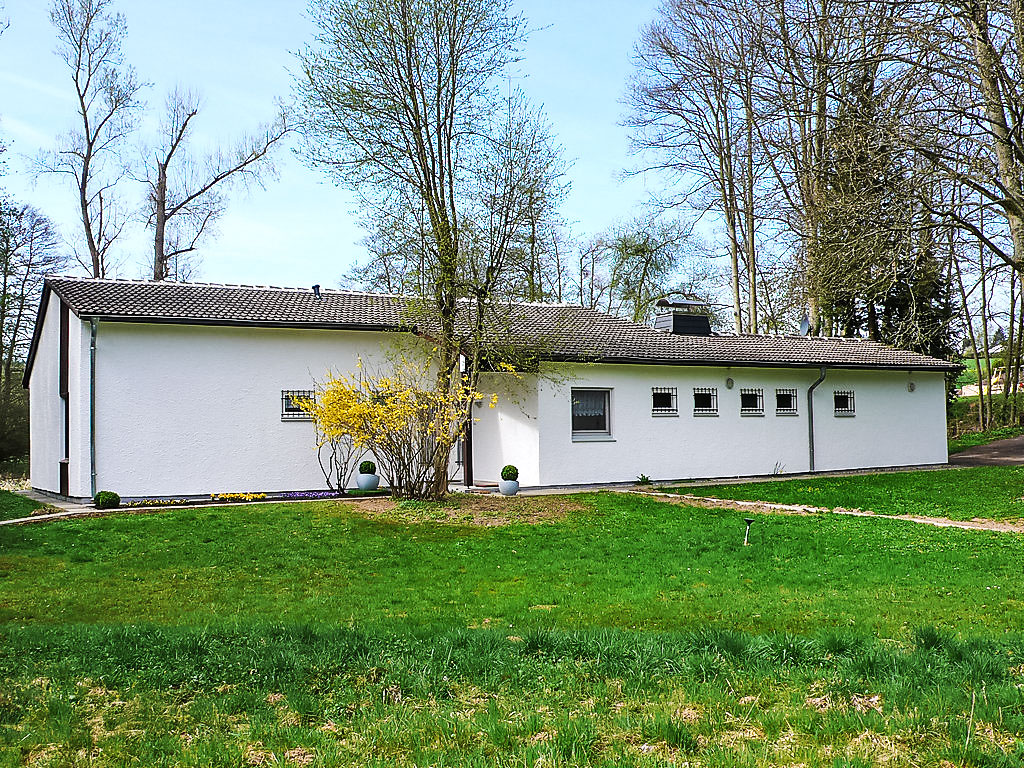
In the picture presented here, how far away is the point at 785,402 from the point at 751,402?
1277mm

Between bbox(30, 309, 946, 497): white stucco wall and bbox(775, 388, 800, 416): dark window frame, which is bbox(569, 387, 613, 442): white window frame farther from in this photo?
bbox(775, 388, 800, 416): dark window frame

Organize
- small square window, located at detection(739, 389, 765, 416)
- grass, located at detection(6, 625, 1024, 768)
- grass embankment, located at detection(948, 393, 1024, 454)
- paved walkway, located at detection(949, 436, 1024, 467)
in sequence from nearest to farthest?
grass, located at detection(6, 625, 1024, 768) → small square window, located at detection(739, 389, 765, 416) → paved walkway, located at detection(949, 436, 1024, 467) → grass embankment, located at detection(948, 393, 1024, 454)

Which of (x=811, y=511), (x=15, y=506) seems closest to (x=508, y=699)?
(x=811, y=511)

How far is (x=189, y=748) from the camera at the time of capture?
4.05 m

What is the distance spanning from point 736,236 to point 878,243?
17.4 metres

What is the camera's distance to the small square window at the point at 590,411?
19.9 meters

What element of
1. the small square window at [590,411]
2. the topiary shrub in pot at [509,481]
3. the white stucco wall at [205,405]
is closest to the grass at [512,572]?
the white stucco wall at [205,405]

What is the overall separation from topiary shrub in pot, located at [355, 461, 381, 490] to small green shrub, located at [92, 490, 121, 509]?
15.1 feet

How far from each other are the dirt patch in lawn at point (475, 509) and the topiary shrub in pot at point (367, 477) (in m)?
2.14

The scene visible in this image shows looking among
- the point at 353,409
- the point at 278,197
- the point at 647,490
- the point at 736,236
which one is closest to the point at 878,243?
the point at 647,490

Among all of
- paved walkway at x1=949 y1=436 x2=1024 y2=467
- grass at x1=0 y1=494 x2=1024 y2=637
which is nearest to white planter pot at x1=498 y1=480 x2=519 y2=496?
grass at x1=0 y1=494 x2=1024 y2=637

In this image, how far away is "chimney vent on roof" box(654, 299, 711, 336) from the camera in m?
25.0

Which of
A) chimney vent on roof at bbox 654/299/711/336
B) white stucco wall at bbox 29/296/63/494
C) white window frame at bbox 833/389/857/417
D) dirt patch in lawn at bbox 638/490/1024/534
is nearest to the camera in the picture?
dirt patch in lawn at bbox 638/490/1024/534

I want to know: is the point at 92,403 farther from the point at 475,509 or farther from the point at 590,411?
the point at 590,411
